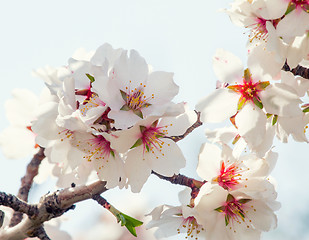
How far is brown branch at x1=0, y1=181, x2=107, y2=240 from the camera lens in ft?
6.38

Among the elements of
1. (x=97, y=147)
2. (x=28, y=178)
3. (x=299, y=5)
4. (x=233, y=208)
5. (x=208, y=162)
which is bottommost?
(x=28, y=178)

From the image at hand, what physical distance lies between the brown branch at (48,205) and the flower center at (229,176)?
0.46 metres

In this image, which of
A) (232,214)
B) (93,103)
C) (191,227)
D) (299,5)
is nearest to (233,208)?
(232,214)

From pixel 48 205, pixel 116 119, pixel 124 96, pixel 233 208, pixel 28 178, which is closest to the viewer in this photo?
pixel 116 119

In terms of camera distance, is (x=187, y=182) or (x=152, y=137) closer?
(x=152, y=137)

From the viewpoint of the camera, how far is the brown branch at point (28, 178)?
2473 millimetres

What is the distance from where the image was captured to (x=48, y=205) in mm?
2012

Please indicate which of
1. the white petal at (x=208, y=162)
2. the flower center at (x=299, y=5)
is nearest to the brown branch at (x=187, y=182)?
the white petal at (x=208, y=162)

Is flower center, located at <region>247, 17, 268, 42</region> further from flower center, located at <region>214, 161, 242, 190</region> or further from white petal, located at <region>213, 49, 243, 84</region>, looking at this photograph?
flower center, located at <region>214, 161, 242, 190</region>

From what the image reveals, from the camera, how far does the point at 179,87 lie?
5.64ft

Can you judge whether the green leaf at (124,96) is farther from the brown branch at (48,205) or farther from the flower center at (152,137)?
the brown branch at (48,205)

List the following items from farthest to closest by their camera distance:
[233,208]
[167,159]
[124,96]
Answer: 1. [233,208]
2. [167,159]
3. [124,96]

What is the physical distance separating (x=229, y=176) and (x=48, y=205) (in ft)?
2.46

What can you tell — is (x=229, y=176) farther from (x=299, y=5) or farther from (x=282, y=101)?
(x=299, y=5)
